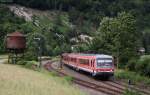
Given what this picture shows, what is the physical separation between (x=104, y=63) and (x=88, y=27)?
113 meters

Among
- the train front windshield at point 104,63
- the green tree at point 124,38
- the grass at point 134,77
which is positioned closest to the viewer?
the grass at point 134,77

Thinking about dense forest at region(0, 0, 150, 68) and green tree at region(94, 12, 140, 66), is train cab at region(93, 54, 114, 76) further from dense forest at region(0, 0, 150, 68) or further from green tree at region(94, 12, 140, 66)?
dense forest at region(0, 0, 150, 68)

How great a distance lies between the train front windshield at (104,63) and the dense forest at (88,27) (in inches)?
534

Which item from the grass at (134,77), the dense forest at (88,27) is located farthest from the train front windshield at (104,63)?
the dense forest at (88,27)

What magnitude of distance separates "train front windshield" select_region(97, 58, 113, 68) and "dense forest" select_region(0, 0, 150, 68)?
44.5 ft

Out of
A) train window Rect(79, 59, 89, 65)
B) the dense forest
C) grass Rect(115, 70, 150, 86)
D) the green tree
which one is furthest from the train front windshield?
the dense forest

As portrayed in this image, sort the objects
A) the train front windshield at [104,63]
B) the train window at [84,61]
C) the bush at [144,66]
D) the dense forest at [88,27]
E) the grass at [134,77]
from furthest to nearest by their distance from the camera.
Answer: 1. the dense forest at [88,27]
2. the train window at [84,61]
3. the bush at [144,66]
4. the train front windshield at [104,63]
5. the grass at [134,77]

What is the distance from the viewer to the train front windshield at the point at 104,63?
1927 inches

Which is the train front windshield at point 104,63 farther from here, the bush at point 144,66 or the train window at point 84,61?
the bush at point 144,66

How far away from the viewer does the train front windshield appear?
161 feet

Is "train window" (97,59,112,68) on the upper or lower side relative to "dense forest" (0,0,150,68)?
lower

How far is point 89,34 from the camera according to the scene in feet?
487

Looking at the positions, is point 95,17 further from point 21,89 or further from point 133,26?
point 21,89

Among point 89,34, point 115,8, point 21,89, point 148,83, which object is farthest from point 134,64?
point 115,8
